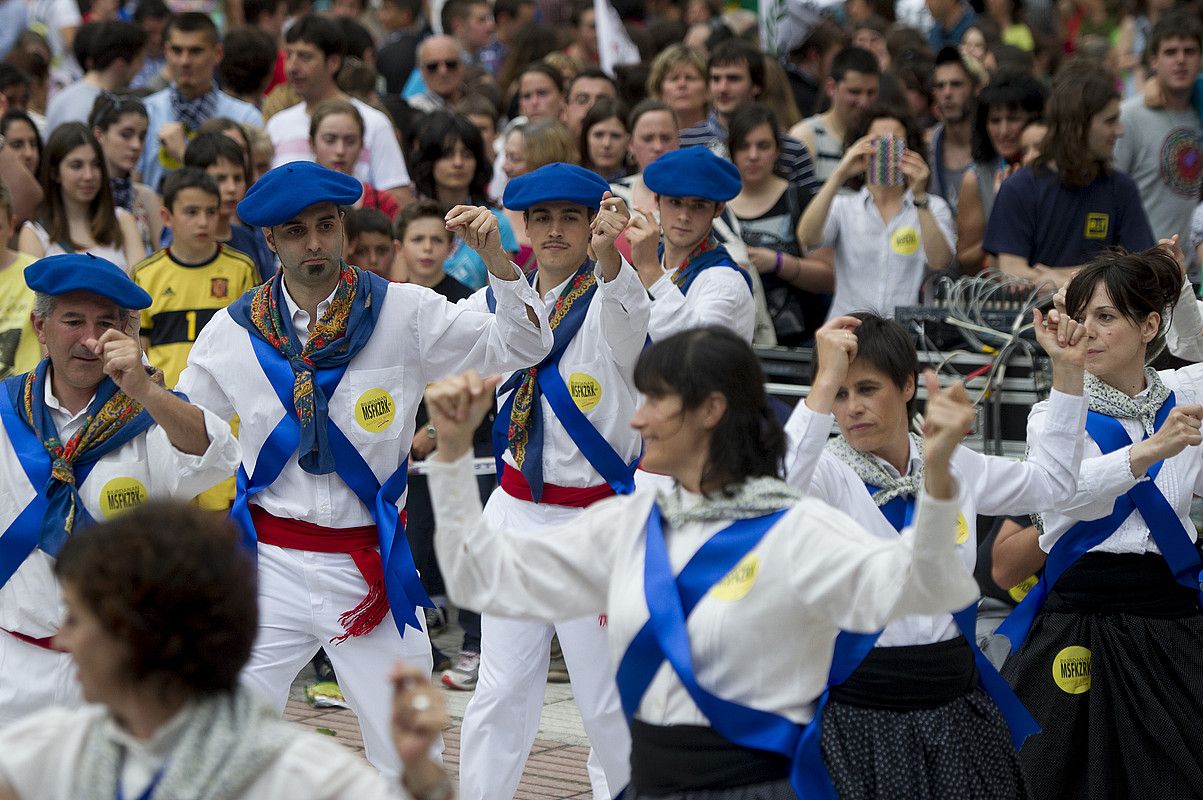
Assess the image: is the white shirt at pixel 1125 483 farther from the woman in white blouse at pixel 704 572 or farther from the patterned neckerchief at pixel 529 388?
the patterned neckerchief at pixel 529 388

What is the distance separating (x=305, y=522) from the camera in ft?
17.3

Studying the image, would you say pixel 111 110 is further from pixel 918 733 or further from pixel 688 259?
pixel 918 733

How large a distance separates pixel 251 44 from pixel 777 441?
784cm

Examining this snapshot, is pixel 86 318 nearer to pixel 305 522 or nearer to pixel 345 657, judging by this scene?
pixel 305 522

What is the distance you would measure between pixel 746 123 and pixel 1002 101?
1.78 meters

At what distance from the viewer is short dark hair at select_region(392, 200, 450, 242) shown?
26.9 feet

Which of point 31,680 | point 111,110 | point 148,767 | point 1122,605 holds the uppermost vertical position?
point 111,110

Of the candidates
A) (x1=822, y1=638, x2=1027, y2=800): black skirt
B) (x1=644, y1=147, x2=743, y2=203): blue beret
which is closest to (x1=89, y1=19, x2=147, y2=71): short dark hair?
(x1=644, y1=147, x2=743, y2=203): blue beret

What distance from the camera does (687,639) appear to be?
11.4 feet

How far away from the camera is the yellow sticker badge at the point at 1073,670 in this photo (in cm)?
539

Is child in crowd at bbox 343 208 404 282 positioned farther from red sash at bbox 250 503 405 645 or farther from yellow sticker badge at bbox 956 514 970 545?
yellow sticker badge at bbox 956 514 970 545

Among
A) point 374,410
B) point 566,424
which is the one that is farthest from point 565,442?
point 374,410

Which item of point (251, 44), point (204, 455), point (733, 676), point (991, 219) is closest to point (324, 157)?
point (251, 44)

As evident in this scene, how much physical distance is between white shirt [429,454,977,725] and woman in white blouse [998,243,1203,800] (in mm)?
1884
